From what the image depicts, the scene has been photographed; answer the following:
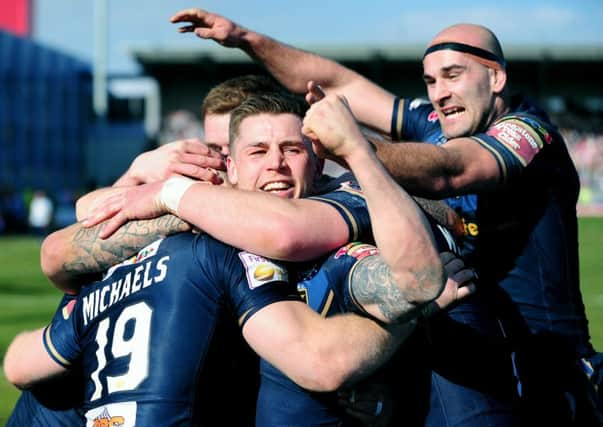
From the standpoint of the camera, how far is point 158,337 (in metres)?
3.21

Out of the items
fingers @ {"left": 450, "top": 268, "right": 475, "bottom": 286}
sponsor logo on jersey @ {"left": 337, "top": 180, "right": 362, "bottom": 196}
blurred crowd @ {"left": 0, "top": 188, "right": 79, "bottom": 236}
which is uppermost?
sponsor logo on jersey @ {"left": 337, "top": 180, "right": 362, "bottom": 196}

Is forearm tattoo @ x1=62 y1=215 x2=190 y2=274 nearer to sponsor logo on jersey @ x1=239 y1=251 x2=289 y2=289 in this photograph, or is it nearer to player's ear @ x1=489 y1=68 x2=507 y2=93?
sponsor logo on jersey @ x1=239 y1=251 x2=289 y2=289

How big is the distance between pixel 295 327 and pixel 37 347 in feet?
4.29

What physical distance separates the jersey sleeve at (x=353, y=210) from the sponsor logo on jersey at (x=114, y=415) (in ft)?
3.42

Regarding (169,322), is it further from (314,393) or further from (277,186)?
(277,186)

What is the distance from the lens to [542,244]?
4.14 meters

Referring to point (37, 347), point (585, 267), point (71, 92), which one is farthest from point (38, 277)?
point (71, 92)

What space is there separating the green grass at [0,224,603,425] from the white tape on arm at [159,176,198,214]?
115 inches

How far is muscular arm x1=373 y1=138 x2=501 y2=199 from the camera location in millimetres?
3492

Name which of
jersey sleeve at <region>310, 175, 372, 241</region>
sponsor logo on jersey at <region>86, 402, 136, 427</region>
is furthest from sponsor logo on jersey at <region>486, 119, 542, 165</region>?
sponsor logo on jersey at <region>86, 402, 136, 427</region>

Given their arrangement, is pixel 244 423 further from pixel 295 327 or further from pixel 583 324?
pixel 583 324

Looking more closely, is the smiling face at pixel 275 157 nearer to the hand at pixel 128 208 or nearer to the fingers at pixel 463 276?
the hand at pixel 128 208

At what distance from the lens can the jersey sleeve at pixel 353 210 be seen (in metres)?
3.25

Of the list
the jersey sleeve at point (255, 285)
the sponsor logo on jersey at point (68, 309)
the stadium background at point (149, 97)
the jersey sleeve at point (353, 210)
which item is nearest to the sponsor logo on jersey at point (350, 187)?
the jersey sleeve at point (353, 210)
